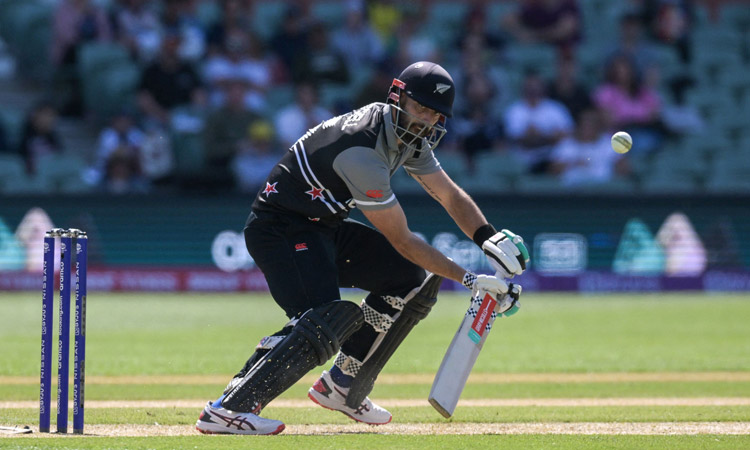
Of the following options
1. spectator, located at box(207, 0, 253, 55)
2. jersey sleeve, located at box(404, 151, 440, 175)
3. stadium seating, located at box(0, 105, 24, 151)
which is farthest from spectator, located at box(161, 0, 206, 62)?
jersey sleeve, located at box(404, 151, 440, 175)

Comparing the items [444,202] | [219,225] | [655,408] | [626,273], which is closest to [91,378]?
[444,202]

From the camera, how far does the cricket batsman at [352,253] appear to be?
474 cm

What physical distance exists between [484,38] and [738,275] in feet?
16.1

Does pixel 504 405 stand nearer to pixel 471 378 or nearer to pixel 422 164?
pixel 471 378

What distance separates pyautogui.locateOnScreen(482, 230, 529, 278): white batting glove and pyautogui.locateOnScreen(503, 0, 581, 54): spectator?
11576 mm

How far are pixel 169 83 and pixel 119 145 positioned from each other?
4.05 ft

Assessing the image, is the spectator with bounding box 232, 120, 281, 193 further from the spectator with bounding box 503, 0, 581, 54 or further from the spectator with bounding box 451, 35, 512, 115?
the spectator with bounding box 503, 0, 581, 54

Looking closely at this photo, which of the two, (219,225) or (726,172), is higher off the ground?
(726,172)

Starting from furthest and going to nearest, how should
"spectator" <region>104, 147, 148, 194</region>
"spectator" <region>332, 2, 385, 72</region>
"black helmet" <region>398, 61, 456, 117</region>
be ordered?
"spectator" <region>332, 2, 385, 72</region> < "spectator" <region>104, 147, 148, 194</region> < "black helmet" <region>398, 61, 456, 117</region>

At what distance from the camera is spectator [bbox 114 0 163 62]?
1513 centimetres

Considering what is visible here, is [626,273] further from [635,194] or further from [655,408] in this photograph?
[655,408]

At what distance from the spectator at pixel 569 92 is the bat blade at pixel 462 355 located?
10.3 metres

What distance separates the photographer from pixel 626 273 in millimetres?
14148

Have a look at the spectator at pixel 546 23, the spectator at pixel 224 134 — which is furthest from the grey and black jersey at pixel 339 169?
the spectator at pixel 546 23
